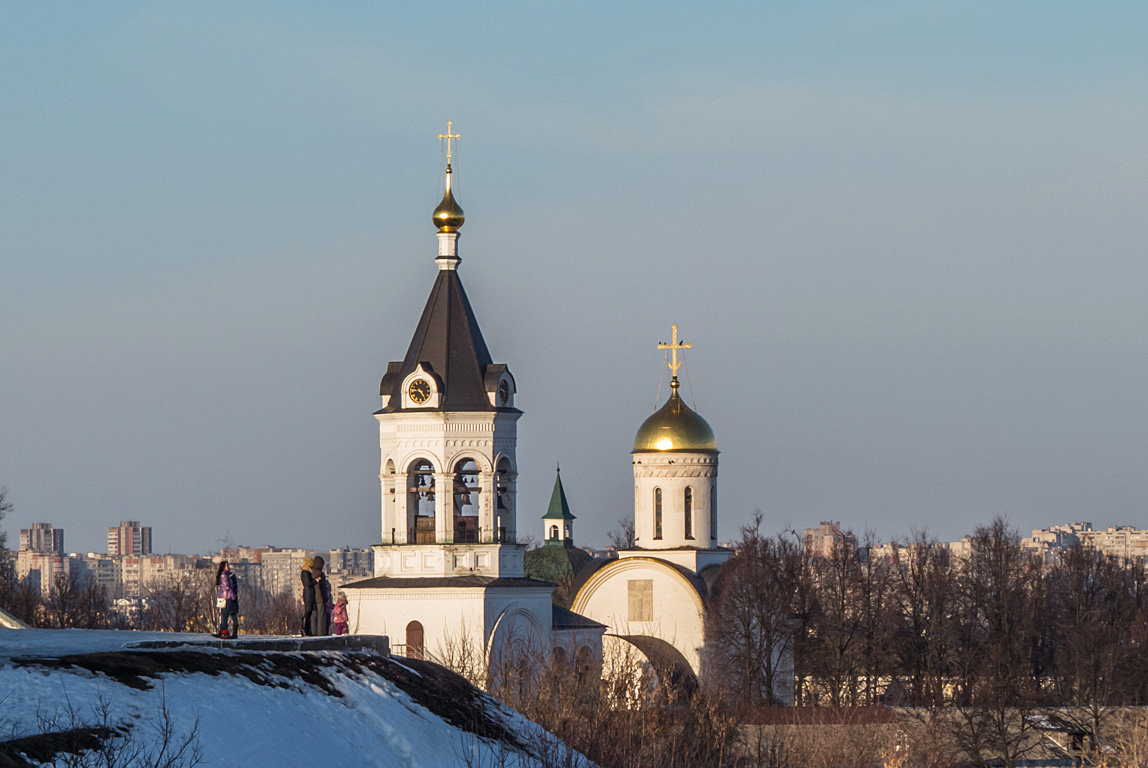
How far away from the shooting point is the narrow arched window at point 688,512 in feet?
172

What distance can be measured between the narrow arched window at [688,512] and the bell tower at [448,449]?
12.4m

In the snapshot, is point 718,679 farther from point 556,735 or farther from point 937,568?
point 556,735

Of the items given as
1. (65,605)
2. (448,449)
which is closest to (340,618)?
(448,449)

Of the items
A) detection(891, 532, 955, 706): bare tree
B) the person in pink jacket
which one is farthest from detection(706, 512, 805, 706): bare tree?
the person in pink jacket

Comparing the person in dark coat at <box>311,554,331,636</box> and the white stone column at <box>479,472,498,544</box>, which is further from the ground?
the white stone column at <box>479,472,498,544</box>

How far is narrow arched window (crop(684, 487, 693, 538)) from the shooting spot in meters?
52.5

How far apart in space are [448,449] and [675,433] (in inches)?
560

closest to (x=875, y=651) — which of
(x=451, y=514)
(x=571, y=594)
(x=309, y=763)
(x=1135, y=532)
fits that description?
(x=571, y=594)

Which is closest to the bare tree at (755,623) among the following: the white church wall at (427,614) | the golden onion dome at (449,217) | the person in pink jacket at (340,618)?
the white church wall at (427,614)

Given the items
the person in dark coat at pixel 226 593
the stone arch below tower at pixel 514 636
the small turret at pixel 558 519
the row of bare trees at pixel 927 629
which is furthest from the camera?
the small turret at pixel 558 519

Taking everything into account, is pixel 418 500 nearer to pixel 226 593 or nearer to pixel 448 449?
pixel 448 449

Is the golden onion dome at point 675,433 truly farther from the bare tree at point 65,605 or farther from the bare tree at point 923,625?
the bare tree at point 65,605

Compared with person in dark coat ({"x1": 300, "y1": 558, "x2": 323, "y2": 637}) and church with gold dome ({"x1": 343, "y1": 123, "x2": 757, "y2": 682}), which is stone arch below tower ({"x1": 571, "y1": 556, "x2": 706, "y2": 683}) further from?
person in dark coat ({"x1": 300, "y1": 558, "x2": 323, "y2": 637})

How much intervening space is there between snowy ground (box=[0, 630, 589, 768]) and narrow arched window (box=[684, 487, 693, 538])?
31356 mm
